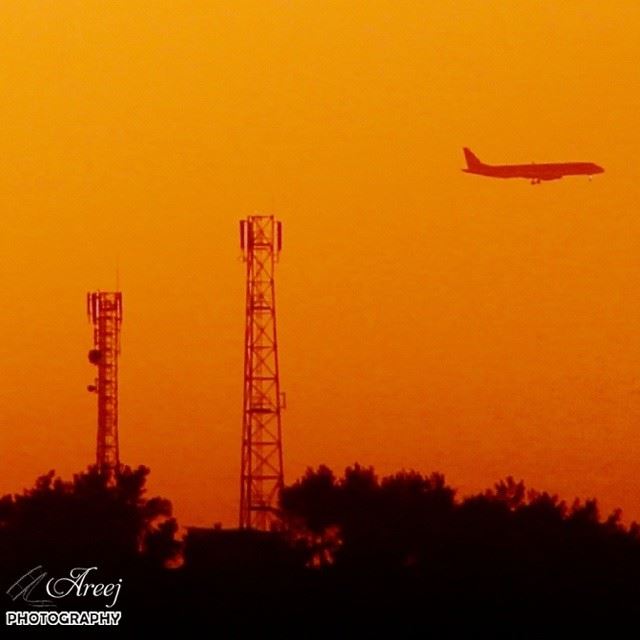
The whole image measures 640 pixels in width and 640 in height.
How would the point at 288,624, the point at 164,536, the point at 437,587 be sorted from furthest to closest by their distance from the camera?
the point at 164,536, the point at 437,587, the point at 288,624

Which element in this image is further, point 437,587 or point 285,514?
point 285,514

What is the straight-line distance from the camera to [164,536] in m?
147

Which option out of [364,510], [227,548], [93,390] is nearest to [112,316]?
[93,390]

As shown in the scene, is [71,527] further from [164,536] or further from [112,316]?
[112,316]

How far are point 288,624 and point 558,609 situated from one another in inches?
458

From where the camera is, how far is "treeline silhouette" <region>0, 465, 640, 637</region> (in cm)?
11875

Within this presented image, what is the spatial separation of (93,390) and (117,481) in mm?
14239

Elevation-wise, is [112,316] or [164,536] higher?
[112,316]

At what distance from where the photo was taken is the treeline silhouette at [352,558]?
118750 mm

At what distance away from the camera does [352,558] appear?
13488 cm

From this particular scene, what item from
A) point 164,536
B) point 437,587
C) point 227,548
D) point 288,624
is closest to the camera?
point 288,624

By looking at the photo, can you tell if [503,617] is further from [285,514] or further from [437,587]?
[285,514]

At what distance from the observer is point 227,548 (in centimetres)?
13638
